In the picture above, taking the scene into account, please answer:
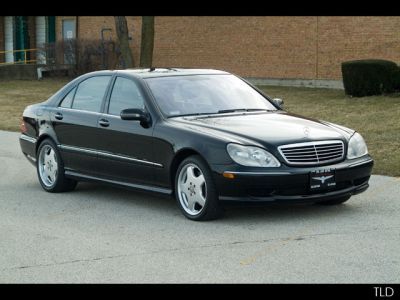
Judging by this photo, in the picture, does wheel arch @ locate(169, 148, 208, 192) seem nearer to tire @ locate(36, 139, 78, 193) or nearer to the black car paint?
the black car paint

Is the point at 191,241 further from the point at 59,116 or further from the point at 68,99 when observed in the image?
the point at 68,99

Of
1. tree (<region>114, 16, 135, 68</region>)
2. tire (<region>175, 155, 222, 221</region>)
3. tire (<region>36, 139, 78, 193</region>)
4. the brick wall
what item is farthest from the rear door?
tree (<region>114, 16, 135, 68</region>)

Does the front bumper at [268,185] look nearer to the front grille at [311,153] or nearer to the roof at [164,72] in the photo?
the front grille at [311,153]

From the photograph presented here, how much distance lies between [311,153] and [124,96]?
245cm

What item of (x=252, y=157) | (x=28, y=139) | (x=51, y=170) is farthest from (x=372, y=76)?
(x=252, y=157)

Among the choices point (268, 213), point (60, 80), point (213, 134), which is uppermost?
point (213, 134)

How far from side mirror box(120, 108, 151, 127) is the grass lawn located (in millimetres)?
3709

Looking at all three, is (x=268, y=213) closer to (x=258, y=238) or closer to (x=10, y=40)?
(x=258, y=238)

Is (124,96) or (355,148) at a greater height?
(124,96)

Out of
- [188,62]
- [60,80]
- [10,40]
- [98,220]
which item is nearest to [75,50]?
[60,80]

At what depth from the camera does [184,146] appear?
827 cm

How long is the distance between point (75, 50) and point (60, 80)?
1.43 metres

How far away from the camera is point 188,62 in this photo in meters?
31.3

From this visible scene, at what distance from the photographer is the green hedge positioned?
66.0 ft
